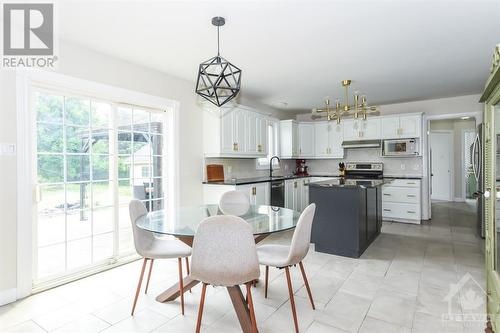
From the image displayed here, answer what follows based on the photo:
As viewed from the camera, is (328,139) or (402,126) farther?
(328,139)

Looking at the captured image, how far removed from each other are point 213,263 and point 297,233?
24.5 inches

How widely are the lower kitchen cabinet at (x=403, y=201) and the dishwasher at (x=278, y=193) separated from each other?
210 centimetres

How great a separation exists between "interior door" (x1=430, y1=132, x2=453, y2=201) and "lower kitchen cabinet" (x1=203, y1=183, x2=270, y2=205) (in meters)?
6.40

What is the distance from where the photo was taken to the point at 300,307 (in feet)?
7.46

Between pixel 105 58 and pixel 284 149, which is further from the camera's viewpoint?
pixel 284 149

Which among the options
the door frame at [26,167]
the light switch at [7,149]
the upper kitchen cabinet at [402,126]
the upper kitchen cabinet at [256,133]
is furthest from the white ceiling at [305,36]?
the upper kitchen cabinet at [402,126]

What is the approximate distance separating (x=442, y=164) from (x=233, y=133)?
7.06 meters

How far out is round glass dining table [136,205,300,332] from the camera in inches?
75.3

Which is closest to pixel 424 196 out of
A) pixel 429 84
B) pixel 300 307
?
pixel 429 84

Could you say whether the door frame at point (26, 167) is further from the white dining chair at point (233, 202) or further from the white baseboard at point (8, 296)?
the white dining chair at point (233, 202)

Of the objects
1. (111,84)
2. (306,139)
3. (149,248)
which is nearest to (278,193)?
(306,139)

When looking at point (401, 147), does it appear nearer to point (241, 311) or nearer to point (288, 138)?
point (288, 138)

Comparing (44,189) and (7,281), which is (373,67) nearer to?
(44,189)

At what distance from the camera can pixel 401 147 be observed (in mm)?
5465
